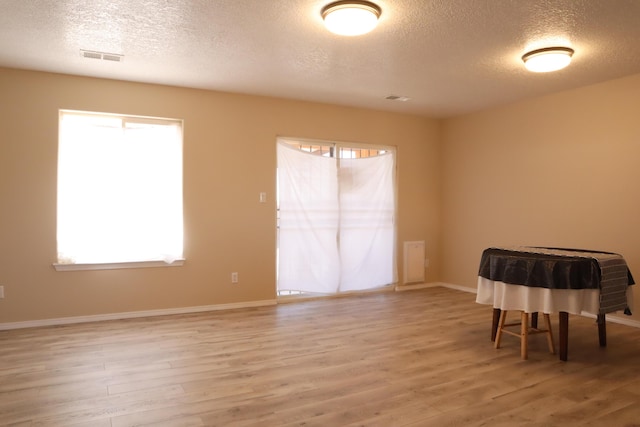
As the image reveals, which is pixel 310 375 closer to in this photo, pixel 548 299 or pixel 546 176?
pixel 548 299

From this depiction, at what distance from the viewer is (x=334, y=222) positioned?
557cm

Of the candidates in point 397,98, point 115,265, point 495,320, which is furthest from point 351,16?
point 115,265

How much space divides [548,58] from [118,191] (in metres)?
4.22

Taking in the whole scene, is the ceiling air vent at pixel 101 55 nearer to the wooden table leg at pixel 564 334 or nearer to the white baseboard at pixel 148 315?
the white baseboard at pixel 148 315

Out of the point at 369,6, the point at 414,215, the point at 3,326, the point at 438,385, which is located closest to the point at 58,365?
the point at 3,326

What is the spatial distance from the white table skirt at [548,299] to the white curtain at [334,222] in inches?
101

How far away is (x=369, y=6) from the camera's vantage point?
273 centimetres

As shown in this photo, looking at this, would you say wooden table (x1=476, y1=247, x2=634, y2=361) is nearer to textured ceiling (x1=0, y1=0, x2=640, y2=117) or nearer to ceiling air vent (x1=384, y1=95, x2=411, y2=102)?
textured ceiling (x1=0, y1=0, x2=640, y2=117)

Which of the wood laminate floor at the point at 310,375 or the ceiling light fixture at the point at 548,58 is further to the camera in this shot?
the ceiling light fixture at the point at 548,58

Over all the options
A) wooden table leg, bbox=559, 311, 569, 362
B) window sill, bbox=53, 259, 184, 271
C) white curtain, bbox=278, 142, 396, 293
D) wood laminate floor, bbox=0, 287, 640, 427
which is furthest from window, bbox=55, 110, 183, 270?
wooden table leg, bbox=559, 311, 569, 362

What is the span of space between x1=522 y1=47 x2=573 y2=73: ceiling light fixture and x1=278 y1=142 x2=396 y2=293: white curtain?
257 centimetres

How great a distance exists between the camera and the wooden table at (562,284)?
3.02 metres

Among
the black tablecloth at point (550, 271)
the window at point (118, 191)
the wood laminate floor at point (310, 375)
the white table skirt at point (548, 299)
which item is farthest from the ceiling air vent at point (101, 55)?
the white table skirt at point (548, 299)

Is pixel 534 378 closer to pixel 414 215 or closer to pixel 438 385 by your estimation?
pixel 438 385
